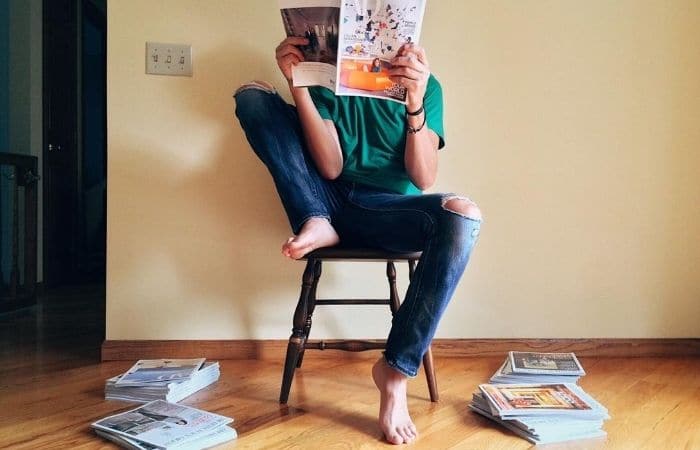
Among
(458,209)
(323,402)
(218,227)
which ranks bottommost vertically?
(323,402)

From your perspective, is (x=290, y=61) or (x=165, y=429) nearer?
(x=165, y=429)

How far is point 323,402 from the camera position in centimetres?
142

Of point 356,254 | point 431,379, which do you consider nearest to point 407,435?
point 431,379

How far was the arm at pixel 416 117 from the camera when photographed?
3.93 ft

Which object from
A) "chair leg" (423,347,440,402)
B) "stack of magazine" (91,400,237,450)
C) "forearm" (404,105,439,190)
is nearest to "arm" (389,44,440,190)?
"forearm" (404,105,439,190)

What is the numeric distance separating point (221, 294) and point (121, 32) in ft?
2.81

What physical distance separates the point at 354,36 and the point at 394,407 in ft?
2.52

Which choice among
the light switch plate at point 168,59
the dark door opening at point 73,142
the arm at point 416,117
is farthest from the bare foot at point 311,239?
the dark door opening at point 73,142

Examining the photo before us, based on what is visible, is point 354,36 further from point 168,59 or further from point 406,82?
point 168,59

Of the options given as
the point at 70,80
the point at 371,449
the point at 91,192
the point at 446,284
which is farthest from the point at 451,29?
the point at 91,192

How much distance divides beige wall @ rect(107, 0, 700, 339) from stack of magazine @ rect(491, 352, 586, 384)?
1.13 ft

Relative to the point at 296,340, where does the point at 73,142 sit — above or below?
above

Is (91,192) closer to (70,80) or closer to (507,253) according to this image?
(70,80)

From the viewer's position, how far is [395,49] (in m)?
1.20
